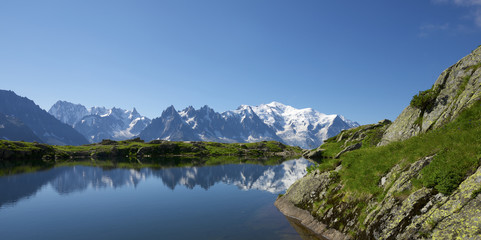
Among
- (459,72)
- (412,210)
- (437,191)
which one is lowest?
(412,210)

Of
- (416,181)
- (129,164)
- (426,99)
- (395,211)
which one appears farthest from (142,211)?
(129,164)

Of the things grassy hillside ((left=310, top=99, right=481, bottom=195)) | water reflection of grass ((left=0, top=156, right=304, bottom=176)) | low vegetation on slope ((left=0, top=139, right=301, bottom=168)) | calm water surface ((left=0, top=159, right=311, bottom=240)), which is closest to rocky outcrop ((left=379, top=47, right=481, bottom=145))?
grassy hillside ((left=310, top=99, right=481, bottom=195))

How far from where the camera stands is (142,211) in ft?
116

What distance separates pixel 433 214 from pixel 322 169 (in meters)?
16.5

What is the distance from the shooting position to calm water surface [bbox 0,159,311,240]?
25.9 meters

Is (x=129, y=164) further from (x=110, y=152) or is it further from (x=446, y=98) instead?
(x=446, y=98)

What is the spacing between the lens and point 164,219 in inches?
1214

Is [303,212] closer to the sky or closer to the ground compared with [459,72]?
closer to the ground

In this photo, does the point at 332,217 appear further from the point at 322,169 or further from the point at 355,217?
the point at 322,169

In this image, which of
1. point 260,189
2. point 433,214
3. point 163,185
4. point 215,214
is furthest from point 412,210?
point 163,185

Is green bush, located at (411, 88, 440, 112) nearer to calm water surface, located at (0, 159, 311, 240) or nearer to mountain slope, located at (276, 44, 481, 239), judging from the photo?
mountain slope, located at (276, 44, 481, 239)

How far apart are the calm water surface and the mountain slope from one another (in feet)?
14.5

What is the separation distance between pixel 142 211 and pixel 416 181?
32.4 m

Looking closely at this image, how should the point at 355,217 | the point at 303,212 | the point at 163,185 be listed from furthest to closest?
the point at 163,185
the point at 303,212
the point at 355,217
